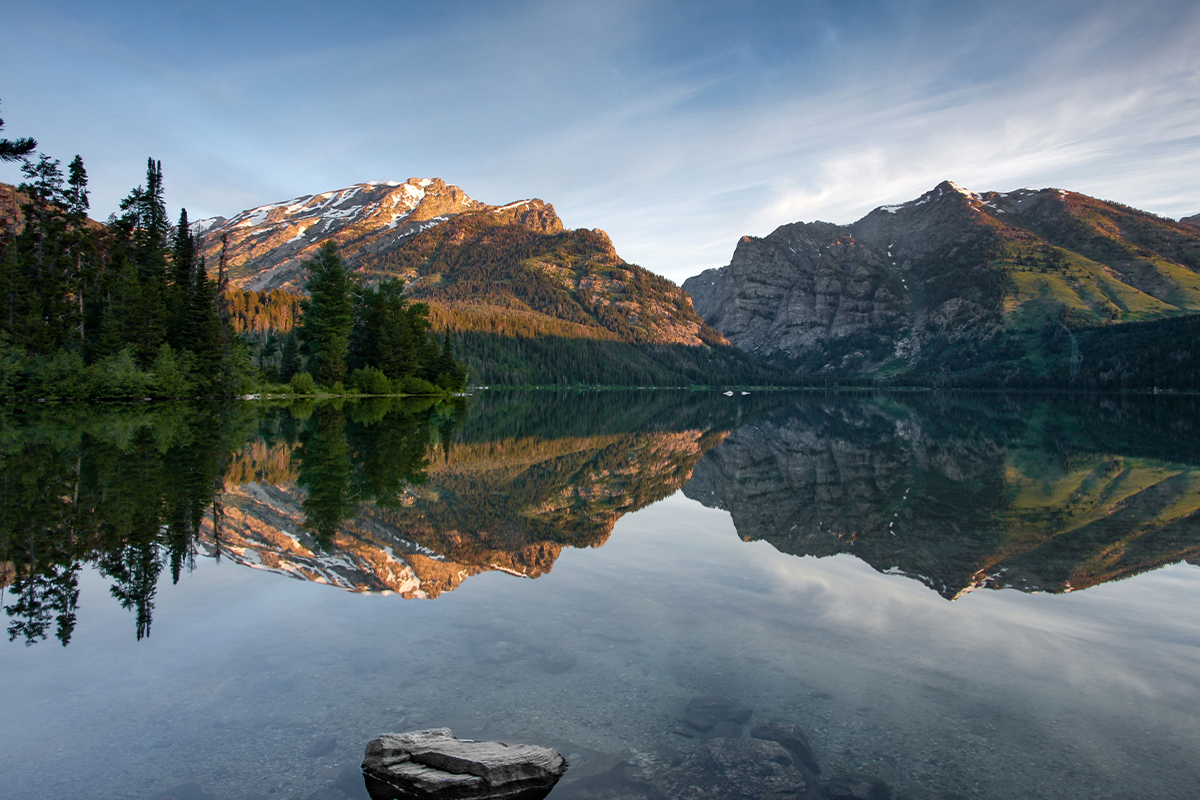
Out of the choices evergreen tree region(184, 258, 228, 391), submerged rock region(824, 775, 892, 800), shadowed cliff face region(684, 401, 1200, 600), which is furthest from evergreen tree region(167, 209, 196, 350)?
submerged rock region(824, 775, 892, 800)

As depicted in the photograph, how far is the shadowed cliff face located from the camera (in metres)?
13.3

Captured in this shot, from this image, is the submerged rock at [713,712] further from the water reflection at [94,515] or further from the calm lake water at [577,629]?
the water reflection at [94,515]

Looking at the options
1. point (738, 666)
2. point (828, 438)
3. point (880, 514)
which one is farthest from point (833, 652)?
point (828, 438)

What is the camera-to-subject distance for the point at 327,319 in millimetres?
77000

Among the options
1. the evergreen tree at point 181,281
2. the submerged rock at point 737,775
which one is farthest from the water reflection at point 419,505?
the evergreen tree at point 181,281

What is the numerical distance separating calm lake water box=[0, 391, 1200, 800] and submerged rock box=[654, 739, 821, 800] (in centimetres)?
21

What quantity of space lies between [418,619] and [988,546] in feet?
40.2

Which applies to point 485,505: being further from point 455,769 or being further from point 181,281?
point 181,281

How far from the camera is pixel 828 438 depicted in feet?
145

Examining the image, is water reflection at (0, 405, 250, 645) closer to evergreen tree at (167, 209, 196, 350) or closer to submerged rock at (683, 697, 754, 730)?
submerged rock at (683, 697, 754, 730)

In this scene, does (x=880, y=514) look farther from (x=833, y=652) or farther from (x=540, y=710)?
(x=540, y=710)

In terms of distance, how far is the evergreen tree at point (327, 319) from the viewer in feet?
251

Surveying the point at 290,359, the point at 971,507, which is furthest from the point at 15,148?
the point at 290,359

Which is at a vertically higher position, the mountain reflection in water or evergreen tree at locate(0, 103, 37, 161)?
evergreen tree at locate(0, 103, 37, 161)
